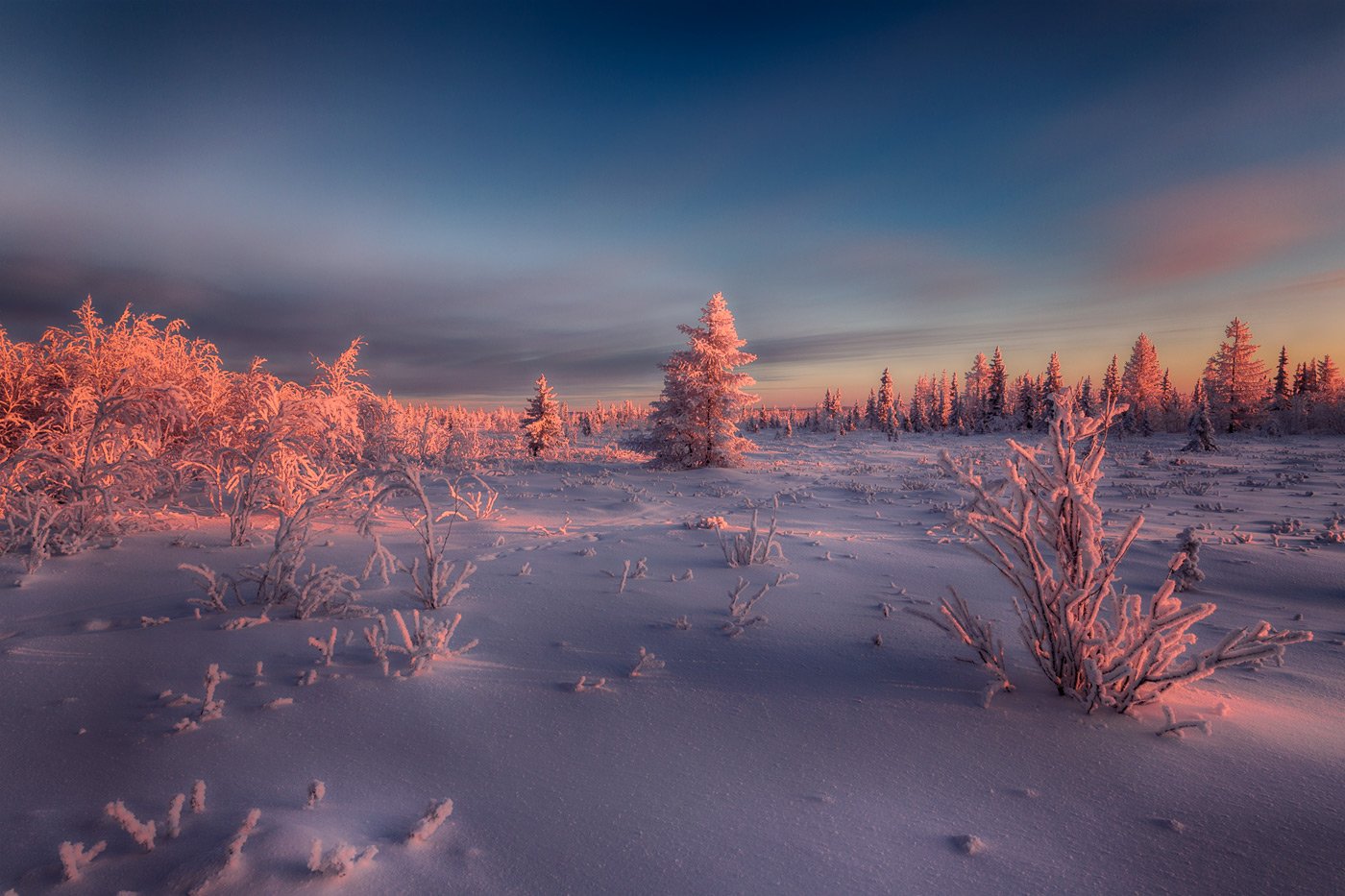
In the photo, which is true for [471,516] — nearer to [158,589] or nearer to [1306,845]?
[158,589]

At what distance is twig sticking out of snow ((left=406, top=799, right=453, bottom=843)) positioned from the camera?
1805 millimetres

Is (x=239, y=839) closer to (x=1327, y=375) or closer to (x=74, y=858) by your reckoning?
(x=74, y=858)

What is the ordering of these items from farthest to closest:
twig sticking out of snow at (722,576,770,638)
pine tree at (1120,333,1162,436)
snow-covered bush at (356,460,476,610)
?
pine tree at (1120,333,1162,436)
twig sticking out of snow at (722,576,770,638)
snow-covered bush at (356,460,476,610)

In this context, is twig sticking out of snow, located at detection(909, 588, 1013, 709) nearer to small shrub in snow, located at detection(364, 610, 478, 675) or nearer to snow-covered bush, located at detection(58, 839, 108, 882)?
small shrub in snow, located at detection(364, 610, 478, 675)

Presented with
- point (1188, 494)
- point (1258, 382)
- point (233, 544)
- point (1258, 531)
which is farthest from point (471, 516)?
point (1258, 382)

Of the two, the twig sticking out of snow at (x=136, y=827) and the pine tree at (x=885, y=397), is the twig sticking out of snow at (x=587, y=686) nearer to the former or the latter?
the twig sticking out of snow at (x=136, y=827)

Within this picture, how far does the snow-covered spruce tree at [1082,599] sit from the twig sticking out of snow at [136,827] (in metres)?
3.27

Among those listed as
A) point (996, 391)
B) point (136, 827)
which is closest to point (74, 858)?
point (136, 827)

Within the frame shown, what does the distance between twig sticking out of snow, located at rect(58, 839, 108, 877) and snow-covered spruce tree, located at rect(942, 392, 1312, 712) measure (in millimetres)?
3419

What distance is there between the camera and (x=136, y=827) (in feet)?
5.50

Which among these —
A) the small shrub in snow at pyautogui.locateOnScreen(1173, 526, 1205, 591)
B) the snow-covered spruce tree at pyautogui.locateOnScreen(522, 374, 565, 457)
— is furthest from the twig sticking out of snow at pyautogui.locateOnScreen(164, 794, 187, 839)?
the snow-covered spruce tree at pyautogui.locateOnScreen(522, 374, 565, 457)

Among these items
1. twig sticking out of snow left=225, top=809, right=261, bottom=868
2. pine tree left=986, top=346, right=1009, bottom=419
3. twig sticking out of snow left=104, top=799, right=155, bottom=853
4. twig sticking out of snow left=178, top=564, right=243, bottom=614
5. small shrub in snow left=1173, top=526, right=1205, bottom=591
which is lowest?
small shrub in snow left=1173, top=526, right=1205, bottom=591

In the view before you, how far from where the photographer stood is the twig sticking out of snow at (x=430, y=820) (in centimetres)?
180

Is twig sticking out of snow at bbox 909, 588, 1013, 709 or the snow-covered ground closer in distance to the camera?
the snow-covered ground
